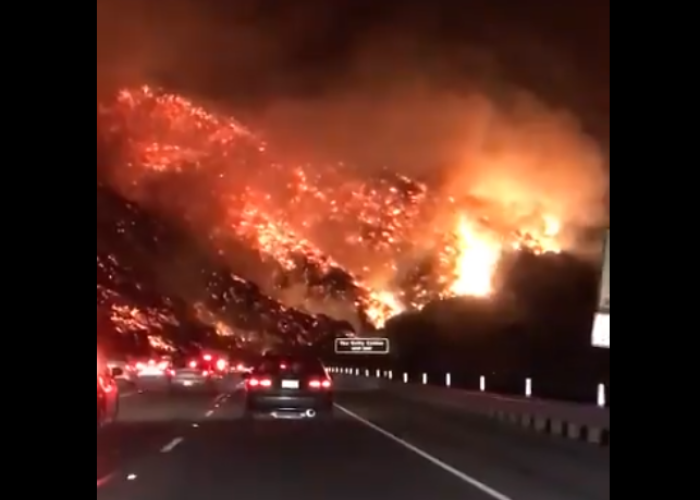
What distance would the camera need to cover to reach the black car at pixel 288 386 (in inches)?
1382

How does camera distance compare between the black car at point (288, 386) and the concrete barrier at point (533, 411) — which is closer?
the concrete barrier at point (533, 411)

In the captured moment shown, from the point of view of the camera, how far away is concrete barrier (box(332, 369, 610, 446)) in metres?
26.7

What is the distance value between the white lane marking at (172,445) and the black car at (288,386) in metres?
7.06

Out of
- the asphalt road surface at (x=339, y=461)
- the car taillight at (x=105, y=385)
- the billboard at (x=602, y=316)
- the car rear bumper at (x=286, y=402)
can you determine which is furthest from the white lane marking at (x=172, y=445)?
the billboard at (x=602, y=316)

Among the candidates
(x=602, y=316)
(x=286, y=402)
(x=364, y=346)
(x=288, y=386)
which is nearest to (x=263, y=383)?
(x=288, y=386)

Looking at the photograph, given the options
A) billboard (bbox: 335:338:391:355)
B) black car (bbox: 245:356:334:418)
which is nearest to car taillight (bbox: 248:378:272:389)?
black car (bbox: 245:356:334:418)

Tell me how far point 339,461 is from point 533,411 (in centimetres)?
994

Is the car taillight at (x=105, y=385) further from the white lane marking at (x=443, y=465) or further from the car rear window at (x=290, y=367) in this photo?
the white lane marking at (x=443, y=465)

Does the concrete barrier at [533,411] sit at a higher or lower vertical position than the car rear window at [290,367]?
lower

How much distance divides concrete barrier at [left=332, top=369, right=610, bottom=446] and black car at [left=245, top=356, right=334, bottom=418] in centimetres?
479

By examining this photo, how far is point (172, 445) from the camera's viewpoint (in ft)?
86.7
